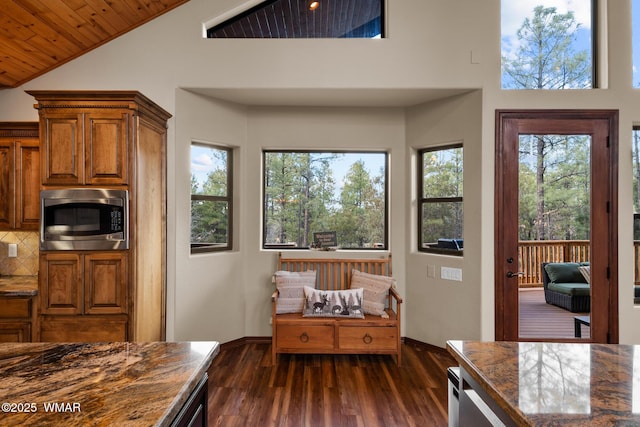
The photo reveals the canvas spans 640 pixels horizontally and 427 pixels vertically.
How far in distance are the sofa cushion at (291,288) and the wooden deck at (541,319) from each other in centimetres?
211

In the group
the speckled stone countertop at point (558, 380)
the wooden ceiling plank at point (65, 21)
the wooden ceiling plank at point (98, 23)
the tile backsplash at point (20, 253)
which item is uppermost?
the wooden ceiling plank at point (98, 23)

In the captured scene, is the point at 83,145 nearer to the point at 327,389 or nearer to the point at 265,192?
the point at 265,192

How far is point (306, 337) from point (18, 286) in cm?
249

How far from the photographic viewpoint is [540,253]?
3396mm

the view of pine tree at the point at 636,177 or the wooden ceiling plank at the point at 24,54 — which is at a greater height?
the wooden ceiling plank at the point at 24,54

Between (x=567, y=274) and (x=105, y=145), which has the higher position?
(x=105, y=145)

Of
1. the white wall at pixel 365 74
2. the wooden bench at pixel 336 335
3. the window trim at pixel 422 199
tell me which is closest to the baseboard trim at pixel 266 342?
the white wall at pixel 365 74

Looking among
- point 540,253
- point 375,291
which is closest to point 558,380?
point 375,291

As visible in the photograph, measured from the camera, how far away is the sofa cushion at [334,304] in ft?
11.4

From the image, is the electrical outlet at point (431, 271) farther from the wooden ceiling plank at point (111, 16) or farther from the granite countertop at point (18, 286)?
the wooden ceiling plank at point (111, 16)

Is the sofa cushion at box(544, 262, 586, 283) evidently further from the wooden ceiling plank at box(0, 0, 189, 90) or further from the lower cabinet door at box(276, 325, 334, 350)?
the wooden ceiling plank at box(0, 0, 189, 90)

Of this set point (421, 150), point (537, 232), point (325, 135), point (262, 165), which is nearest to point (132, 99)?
point (262, 165)

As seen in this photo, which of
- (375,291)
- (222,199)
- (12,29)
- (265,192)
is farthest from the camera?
(265,192)

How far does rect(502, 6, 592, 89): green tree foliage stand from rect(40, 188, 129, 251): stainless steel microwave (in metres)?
3.71
